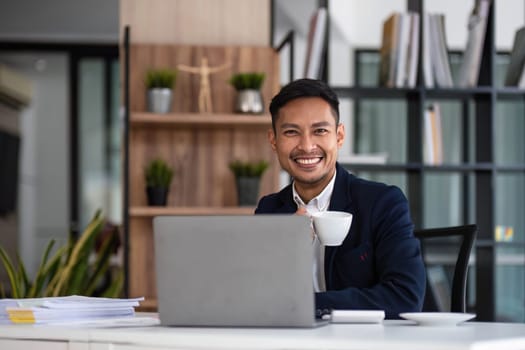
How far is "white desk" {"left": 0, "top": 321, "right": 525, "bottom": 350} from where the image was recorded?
135 cm

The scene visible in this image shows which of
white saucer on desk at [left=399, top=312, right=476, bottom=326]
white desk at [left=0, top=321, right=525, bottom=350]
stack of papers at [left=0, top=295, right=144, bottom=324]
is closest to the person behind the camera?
white desk at [left=0, top=321, right=525, bottom=350]

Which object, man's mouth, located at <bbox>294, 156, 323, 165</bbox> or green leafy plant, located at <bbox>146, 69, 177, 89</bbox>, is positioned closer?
man's mouth, located at <bbox>294, 156, 323, 165</bbox>

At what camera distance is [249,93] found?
4344 mm

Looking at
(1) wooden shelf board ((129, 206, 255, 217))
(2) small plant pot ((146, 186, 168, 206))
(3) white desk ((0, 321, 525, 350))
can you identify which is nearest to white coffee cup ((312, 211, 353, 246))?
(3) white desk ((0, 321, 525, 350))

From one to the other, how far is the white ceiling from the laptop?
261 inches

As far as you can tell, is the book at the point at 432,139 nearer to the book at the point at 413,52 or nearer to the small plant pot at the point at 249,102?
the book at the point at 413,52

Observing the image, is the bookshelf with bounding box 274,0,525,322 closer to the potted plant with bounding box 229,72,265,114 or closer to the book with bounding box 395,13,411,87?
the book with bounding box 395,13,411,87

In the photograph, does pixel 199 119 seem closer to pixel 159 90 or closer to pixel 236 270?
pixel 159 90

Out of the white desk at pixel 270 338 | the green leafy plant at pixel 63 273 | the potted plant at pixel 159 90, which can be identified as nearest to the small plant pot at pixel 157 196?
→ the green leafy plant at pixel 63 273

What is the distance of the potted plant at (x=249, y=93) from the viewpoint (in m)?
4.34

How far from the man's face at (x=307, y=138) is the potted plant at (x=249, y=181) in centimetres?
196

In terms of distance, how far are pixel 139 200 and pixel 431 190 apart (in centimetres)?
424

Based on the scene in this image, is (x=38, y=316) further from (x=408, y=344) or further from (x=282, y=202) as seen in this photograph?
(x=282, y=202)

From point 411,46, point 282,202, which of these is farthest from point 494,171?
point 282,202
